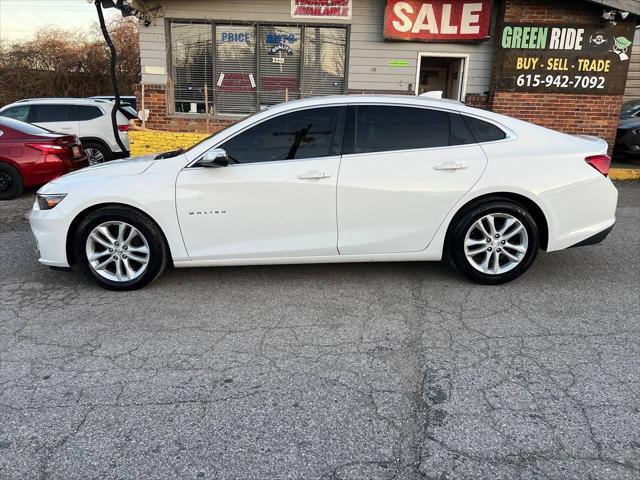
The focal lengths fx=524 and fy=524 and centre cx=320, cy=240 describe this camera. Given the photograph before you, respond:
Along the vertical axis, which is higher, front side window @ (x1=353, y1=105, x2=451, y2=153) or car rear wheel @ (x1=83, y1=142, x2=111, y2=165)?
front side window @ (x1=353, y1=105, x2=451, y2=153)

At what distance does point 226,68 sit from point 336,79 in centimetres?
233

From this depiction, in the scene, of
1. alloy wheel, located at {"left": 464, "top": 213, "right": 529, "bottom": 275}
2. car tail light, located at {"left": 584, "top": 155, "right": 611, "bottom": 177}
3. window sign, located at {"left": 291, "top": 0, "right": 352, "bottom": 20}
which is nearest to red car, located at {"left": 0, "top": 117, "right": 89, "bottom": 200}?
window sign, located at {"left": 291, "top": 0, "right": 352, "bottom": 20}

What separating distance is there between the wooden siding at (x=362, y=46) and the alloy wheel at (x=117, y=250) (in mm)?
7476

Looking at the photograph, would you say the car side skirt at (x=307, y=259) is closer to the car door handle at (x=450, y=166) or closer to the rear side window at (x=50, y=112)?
the car door handle at (x=450, y=166)

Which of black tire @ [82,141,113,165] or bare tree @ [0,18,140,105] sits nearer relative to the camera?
black tire @ [82,141,113,165]

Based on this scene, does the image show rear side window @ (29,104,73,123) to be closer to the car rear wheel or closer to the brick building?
the car rear wheel

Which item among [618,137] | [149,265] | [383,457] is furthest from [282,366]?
[618,137]

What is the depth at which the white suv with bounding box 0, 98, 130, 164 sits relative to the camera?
10.9 metres

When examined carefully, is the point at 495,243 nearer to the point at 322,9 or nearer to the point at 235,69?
the point at 322,9

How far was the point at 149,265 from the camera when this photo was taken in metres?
4.36

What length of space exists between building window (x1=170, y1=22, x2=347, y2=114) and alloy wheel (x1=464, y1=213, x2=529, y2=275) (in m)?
7.35

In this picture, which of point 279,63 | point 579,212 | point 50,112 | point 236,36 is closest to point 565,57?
point 279,63

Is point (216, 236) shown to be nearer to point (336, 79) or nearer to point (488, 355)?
point (488, 355)

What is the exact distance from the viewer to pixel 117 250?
4.38m
